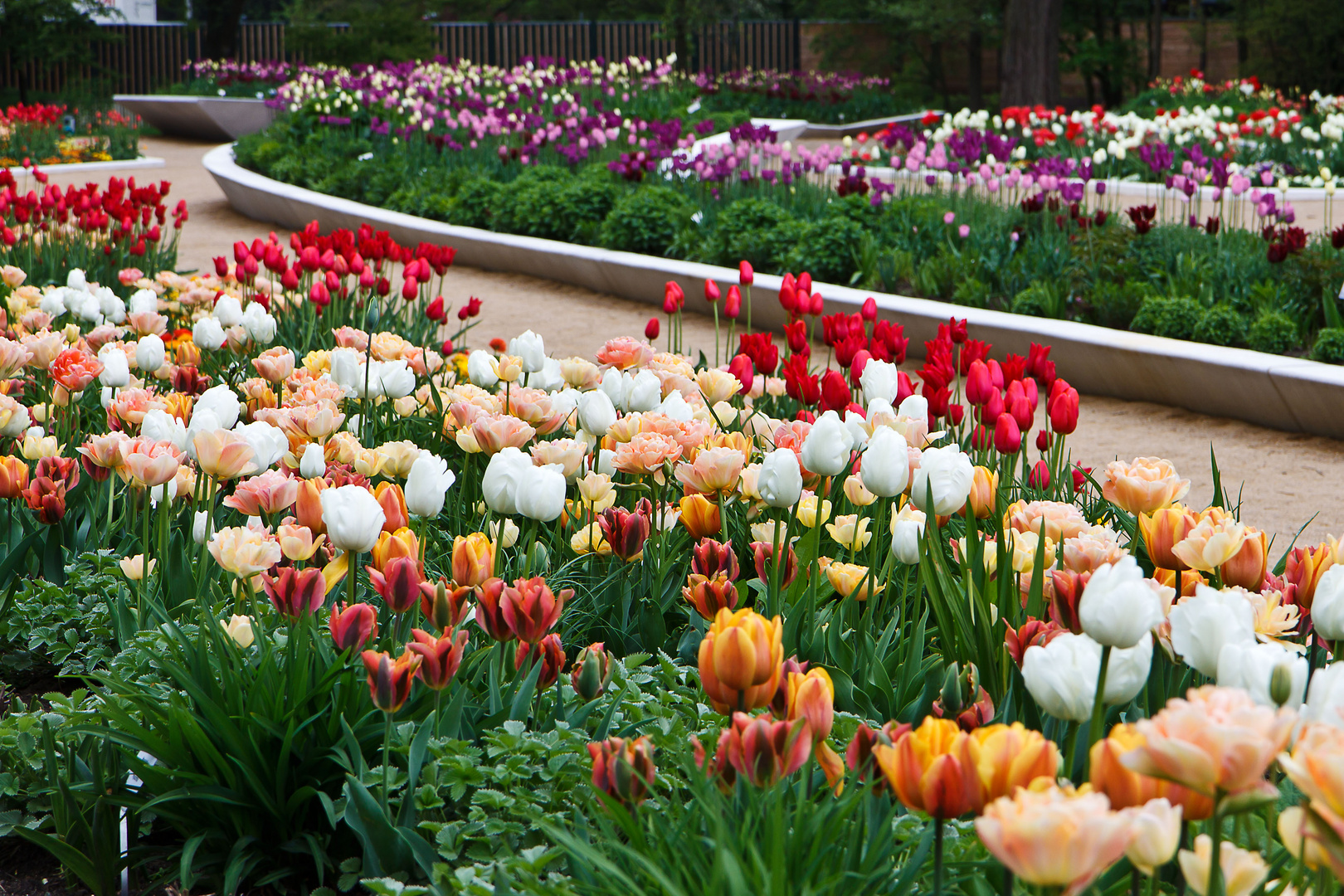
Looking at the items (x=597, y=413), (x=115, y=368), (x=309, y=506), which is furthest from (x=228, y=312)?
(x=309, y=506)

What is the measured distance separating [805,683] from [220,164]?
13.1m

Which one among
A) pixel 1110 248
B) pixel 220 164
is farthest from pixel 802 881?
pixel 220 164

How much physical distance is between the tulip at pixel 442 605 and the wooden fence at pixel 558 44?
26883mm

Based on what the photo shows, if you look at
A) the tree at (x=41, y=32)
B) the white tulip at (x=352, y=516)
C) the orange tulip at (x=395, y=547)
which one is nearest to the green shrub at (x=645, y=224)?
the orange tulip at (x=395, y=547)

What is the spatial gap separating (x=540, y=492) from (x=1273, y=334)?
189 inches

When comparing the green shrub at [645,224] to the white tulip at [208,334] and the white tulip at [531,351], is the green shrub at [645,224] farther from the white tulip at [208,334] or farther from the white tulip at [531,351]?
the white tulip at [531,351]

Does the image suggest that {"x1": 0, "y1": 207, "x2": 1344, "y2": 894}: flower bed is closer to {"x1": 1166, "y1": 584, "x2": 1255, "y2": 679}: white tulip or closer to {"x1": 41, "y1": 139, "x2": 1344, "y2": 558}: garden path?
{"x1": 1166, "y1": 584, "x2": 1255, "y2": 679}: white tulip

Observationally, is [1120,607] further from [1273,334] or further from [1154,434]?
[1273,334]

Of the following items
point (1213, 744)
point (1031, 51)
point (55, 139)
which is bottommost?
point (1213, 744)

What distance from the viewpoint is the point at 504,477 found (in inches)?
77.5

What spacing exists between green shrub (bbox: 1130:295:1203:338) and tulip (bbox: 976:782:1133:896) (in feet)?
18.1

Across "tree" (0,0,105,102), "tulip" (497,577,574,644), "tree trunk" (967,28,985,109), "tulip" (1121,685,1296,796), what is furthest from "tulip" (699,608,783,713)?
"tree" (0,0,105,102)

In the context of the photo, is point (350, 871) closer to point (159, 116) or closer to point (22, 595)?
point (22, 595)

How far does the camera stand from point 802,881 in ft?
4.36
